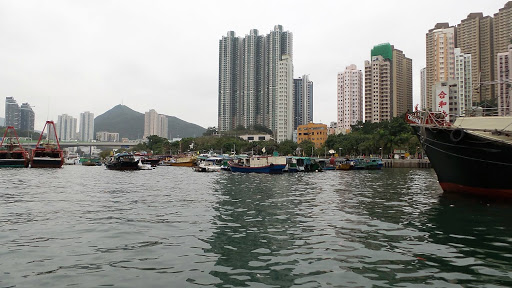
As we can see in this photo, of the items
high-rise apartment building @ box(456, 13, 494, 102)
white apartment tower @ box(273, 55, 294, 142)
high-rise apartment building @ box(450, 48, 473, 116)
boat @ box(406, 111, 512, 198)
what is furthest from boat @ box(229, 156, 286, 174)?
high-rise apartment building @ box(456, 13, 494, 102)

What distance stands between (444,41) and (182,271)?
413 feet

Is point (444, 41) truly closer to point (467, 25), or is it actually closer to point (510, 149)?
point (467, 25)

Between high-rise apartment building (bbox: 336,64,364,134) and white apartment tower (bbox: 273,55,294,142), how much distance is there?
22973mm

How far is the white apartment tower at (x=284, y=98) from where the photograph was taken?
136875 mm

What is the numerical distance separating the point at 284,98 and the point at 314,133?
19708 millimetres

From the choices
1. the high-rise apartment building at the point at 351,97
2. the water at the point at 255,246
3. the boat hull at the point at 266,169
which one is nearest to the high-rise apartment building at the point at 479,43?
the high-rise apartment building at the point at 351,97

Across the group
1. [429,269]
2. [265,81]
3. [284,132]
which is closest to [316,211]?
[429,269]

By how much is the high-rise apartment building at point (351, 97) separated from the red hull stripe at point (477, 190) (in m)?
127

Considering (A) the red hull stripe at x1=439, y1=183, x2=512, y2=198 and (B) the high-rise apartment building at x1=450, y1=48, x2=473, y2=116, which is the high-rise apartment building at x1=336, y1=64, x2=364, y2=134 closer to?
(B) the high-rise apartment building at x1=450, y1=48, x2=473, y2=116

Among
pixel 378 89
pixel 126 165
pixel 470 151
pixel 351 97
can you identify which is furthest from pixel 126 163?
pixel 351 97

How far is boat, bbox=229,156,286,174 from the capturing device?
1850 inches

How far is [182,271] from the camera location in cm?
718

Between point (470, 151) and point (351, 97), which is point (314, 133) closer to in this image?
point (351, 97)

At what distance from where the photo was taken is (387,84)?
414ft
